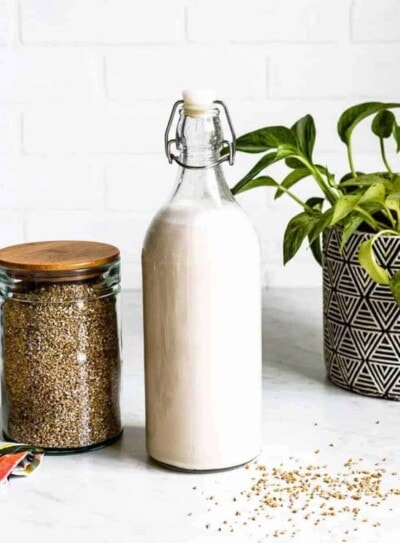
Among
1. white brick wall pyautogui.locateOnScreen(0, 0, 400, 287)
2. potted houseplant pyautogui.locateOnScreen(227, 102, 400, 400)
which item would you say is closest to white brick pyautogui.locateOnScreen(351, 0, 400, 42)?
white brick wall pyautogui.locateOnScreen(0, 0, 400, 287)

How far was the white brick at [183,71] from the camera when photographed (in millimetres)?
1854

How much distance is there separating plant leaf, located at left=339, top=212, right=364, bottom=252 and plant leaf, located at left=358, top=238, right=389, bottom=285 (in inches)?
0.9

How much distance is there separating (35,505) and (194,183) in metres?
0.34

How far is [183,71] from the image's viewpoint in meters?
1.86

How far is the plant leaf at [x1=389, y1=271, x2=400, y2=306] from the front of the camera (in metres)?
1.22

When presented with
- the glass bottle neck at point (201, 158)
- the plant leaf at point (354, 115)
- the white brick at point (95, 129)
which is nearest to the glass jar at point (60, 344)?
the glass bottle neck at point (201, 158)

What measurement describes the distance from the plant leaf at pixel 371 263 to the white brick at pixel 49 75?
2.51ft

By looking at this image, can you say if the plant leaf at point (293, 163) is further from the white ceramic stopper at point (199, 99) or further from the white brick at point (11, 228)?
the white brick at point (11, 228)

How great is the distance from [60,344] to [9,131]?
866 millimetres

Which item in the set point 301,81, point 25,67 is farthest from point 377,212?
point 25,67

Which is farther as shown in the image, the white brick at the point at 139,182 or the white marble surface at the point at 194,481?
the white brick at the point at 139,182

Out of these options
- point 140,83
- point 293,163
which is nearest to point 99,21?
point 140,83

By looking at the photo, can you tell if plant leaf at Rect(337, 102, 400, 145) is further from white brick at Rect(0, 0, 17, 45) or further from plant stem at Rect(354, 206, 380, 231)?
white brick at Rect(0, 0, 17, 45)

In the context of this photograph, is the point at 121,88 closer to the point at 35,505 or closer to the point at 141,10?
the point at 141,10
